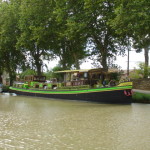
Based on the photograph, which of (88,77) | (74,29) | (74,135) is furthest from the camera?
(74,29)

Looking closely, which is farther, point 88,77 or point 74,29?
point 74,29

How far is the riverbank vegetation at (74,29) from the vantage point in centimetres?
1878

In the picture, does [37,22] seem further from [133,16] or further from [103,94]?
[103,94]

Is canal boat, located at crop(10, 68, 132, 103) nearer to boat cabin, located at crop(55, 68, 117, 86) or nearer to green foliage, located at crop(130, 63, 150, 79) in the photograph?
boat cabin, located at crop(55, 68, 117, 86)

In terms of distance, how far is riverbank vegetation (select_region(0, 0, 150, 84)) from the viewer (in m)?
18.8

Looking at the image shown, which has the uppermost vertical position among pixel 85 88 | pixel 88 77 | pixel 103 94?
pixel 88 77

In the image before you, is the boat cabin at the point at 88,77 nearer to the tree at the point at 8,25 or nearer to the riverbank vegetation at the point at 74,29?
the riverbank vegetation at the point at 74,29

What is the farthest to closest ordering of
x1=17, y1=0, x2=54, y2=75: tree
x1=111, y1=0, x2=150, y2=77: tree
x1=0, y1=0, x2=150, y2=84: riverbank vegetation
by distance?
x1=17, y1=0, x2=54, y2=75: tree < x1=0, y1=0, x2=150, y2=84: riverbank vegetation < x1=111, y1=0, x2=150, y2=77: tree

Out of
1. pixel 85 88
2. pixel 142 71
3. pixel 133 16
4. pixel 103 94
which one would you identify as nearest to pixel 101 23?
pixel 133 16

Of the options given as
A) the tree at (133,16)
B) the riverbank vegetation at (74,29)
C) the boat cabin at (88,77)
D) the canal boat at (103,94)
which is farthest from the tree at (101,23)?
the canal boat at (103,94)

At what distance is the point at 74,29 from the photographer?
74.6ft

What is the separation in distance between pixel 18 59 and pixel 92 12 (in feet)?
69.6

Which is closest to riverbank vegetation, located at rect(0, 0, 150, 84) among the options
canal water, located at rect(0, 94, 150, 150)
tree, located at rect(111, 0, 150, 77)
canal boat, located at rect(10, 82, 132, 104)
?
tree, located at rect(111, 0, 150, 77)

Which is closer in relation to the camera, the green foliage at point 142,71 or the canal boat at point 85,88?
the canal boat at point 85,88
